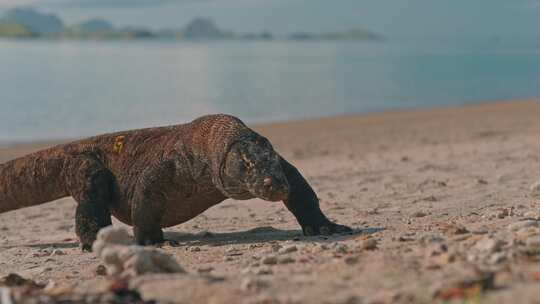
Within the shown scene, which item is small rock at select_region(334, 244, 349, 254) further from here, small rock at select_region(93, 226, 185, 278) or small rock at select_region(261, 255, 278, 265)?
small rock at select_region(93, 226, 185, 278)

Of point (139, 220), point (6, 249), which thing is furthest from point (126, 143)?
point (6, 249)

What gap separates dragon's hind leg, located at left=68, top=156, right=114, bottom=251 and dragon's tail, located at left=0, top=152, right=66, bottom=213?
13.9 inches

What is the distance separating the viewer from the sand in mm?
5211

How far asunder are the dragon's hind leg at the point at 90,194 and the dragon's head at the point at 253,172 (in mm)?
2028

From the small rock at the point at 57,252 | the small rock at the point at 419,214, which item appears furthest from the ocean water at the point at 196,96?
the small rock at the point at 419,214

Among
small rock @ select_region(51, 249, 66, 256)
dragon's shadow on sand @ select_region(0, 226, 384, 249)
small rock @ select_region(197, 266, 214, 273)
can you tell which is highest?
small rock @ select_region(197, 266, 214, 273)

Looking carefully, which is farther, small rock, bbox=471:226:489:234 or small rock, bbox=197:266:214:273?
small rock, bbox=471:226:489:234

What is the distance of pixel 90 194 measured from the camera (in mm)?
10141

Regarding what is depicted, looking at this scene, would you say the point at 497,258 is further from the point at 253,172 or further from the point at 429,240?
the point at 253,172

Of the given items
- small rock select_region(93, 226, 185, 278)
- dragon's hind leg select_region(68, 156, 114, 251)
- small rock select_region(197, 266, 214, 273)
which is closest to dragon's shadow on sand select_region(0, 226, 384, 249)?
dragon's hind leg select_region(68, 156, 114, 251)

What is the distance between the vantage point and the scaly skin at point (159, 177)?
859 cm

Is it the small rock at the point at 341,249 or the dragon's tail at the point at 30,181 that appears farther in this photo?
the dragon's tail at the point at 30,181

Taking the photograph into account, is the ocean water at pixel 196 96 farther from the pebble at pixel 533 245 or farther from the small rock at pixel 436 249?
the pebble at pixel 533 245

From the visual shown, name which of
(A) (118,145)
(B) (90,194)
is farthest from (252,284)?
(A) (118,145)
